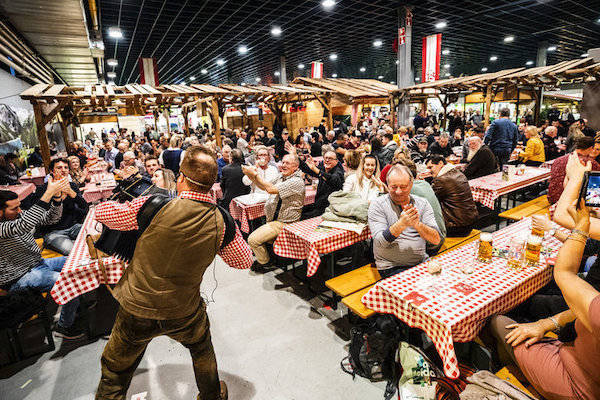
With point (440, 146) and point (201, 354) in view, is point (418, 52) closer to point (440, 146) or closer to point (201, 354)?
point (440, 146)

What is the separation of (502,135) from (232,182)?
667 cm

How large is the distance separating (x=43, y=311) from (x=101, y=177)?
16.8ft

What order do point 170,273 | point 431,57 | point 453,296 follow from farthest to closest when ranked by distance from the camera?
point 431,57, point 453,296, point 170,273

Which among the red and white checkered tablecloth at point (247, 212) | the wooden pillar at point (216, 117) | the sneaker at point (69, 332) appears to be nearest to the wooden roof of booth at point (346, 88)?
the wooden pillar at point (216, 117)

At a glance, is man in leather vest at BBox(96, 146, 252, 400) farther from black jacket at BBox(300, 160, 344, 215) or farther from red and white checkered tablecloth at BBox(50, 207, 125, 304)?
black jacket at BBox(300, 160, 344, 215)

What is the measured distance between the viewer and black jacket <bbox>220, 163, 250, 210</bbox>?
215 inches

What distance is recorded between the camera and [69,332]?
335 cm

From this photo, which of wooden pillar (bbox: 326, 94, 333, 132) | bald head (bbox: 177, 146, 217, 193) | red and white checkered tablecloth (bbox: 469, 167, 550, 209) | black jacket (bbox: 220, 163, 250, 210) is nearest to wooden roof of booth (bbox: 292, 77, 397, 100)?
wooden pillar (bbox: 326, 94, 333, 132)

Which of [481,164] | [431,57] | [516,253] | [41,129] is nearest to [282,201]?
[516,253]

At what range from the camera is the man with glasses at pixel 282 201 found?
165 inches

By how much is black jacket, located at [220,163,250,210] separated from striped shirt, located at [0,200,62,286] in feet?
8.92

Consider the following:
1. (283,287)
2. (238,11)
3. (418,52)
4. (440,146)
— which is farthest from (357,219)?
(418,52)

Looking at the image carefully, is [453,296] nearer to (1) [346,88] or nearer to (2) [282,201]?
(2) [282,201]

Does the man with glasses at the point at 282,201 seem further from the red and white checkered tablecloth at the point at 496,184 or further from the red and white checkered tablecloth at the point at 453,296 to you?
the red and white checkered tablecloth at the point at 496,184
